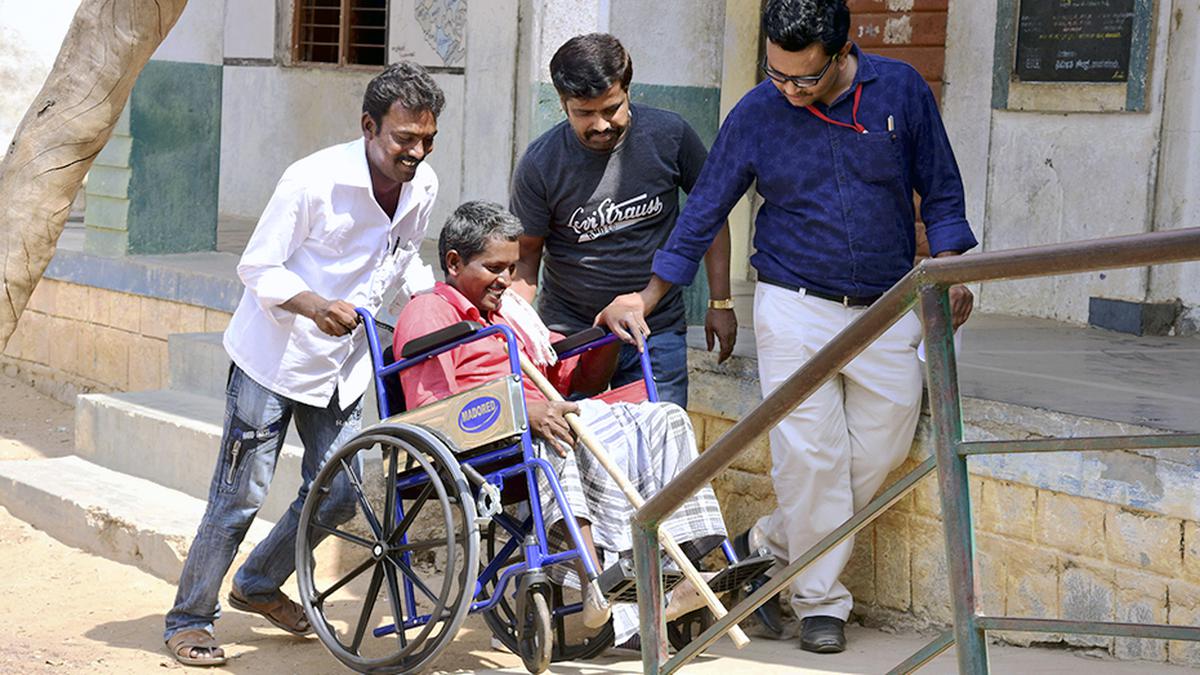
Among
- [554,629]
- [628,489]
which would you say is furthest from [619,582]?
[554,629]

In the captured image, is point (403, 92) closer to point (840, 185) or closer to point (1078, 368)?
point (840, 185)

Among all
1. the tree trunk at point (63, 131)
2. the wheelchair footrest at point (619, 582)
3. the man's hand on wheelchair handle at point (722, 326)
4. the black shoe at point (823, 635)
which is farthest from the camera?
the man's hand on wheelchair handle at point (722, 326)

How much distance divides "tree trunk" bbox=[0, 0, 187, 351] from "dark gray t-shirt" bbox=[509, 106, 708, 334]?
6.70 ft

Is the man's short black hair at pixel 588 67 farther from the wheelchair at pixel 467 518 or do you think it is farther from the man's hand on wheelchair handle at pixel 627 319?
the wheelchair at pixel 467 518

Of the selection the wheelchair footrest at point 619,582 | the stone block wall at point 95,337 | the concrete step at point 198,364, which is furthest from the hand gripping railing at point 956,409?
the stone block wall at point 95,337

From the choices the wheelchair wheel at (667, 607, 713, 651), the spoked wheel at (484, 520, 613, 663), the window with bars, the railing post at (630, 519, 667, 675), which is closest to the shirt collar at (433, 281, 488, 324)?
the spoked wheel at (484, 520, 613, 663)

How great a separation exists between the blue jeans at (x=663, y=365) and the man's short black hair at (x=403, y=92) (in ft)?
3.61

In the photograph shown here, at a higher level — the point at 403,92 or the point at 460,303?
the point at 403,92

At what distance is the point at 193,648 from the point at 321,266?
1.28m

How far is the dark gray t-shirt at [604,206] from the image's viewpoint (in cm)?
510

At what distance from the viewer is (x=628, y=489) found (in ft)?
14.7

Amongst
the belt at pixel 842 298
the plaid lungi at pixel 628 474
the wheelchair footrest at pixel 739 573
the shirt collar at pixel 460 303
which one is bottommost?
the wheelchair footrest at pixel 739 573

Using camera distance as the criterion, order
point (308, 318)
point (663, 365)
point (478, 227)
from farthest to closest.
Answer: point (663, 365) → point (478, 227) → point (308, 318)

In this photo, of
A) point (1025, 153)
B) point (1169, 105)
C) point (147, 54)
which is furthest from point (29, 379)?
point (147, 54)
